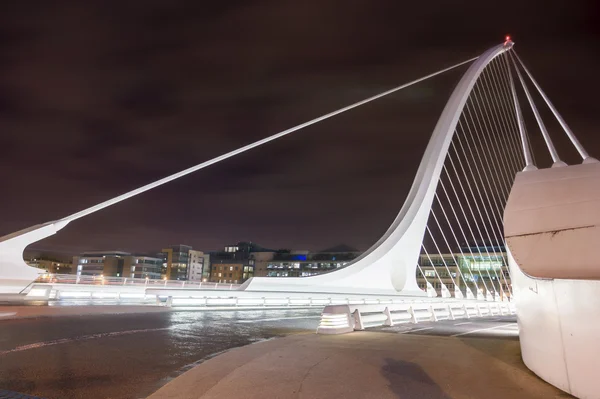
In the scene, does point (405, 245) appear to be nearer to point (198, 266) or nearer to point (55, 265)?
point (198, 266)

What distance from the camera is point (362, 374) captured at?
22.9 ft

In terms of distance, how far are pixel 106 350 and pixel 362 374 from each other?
207 inches

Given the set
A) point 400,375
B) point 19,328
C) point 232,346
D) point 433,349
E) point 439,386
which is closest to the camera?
point 439,386

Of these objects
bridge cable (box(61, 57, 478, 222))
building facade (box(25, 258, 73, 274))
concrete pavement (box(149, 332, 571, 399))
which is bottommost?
concrete pavement (box(149, 332, 571, 399))

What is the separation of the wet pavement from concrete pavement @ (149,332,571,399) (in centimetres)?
76

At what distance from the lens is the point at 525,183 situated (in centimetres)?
475

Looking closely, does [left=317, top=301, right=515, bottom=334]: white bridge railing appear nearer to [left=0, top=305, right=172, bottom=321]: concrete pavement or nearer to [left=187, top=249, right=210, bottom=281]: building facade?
[left=0, top=305, right=172, bottom=321]: concrete pavement

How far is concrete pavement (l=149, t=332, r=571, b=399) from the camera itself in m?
5.78

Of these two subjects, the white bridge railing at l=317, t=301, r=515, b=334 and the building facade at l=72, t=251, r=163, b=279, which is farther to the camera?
the building facade at l=72, t=251, r=163, b=279

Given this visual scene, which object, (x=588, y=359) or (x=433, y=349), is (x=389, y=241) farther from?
(x=588, y=359)

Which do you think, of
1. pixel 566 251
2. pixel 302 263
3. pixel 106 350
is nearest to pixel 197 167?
pixel 106 350

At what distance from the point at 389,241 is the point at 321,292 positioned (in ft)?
18.0

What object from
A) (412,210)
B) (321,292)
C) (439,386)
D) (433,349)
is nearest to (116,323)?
(433,349)

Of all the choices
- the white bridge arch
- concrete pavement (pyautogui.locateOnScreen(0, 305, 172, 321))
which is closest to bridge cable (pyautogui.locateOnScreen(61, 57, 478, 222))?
concrete pavement (pyautogui.locateOnScreen(0, 305, 172, 321))
